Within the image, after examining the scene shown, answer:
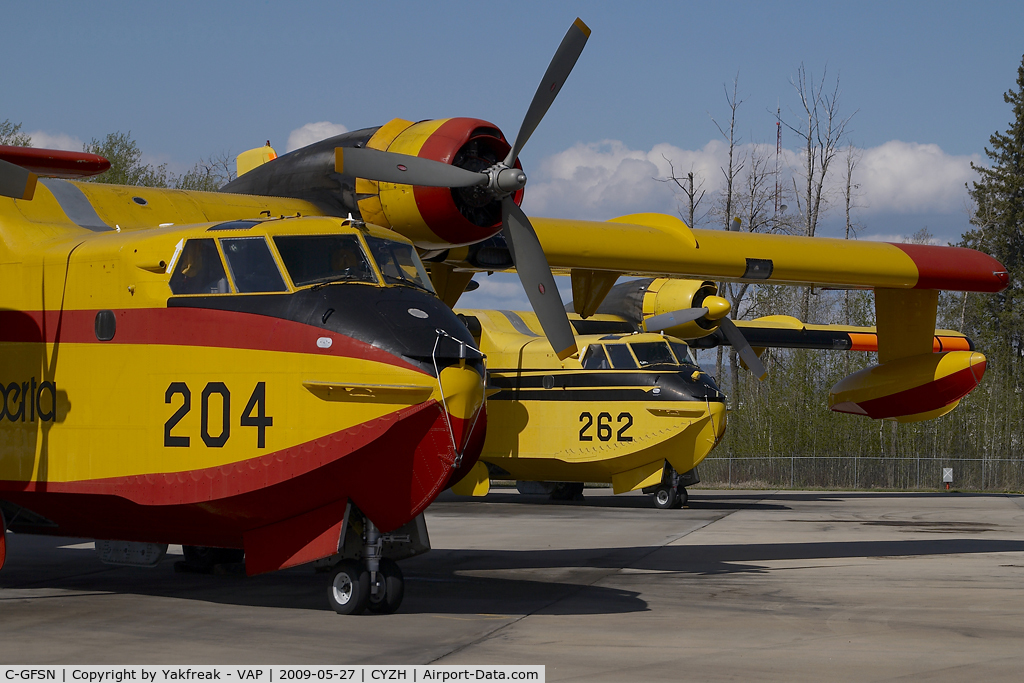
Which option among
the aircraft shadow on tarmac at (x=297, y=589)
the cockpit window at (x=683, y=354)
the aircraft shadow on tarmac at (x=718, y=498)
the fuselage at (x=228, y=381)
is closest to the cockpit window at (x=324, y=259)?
the fuselage at (x=228, y=381)

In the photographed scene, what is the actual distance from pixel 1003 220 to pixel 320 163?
145ft

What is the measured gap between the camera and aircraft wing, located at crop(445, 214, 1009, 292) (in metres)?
14.7

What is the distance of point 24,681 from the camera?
6.26 metres

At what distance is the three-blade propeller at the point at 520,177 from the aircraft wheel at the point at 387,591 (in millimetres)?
3008

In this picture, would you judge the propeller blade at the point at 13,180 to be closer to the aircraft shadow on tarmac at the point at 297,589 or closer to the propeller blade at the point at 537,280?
the aircraft shadow on tarmac at the point at 297,589

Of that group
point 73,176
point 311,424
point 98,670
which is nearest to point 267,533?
point 311,424

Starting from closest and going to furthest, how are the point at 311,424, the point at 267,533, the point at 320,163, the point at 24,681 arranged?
the point at 24,681 → the point at 311,424 → the point at 267,533 → the point at 320,163

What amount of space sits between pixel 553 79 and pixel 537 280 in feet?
7.27

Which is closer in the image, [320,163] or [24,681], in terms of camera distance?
[24,681]

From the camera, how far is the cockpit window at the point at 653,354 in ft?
70.1

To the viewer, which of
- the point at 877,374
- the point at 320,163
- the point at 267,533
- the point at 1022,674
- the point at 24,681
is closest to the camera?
the point at 24,681

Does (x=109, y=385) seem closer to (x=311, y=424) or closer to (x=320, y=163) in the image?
(x=311, y=424)

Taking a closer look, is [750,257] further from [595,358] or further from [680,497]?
[680,497]

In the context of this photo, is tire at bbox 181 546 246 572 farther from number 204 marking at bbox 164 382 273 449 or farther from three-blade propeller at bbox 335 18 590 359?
three-blade propeller at bbox 335 18 590 359
